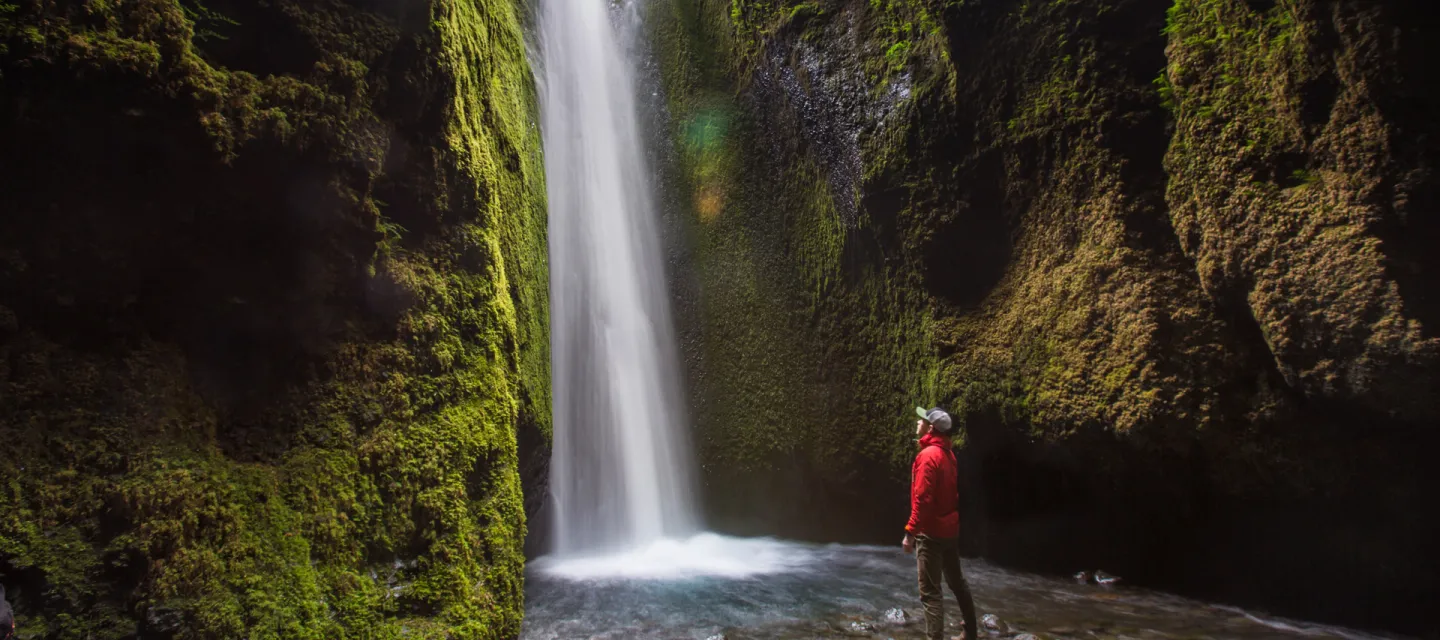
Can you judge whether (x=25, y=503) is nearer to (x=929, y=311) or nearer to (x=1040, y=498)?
(x=929, y=311)

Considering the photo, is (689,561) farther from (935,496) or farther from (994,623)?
(935,496)

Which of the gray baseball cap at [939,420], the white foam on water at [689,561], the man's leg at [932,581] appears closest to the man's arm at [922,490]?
the man's leg at [932,581]

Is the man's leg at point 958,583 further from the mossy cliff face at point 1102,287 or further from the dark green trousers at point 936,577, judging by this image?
the mossy cliff face at point 1102,287

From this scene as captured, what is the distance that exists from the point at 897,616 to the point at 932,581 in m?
1.39

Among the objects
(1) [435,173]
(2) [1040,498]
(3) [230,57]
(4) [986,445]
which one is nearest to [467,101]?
(1) [435,173]

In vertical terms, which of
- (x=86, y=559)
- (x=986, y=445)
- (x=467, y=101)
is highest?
(x=467, y=101)

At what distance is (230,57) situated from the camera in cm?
391

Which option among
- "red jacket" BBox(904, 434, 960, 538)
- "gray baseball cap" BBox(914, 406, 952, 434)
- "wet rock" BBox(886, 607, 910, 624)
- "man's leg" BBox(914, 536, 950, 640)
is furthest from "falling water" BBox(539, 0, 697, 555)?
"gray baseball cap" BBox(914, 406, 952, 434)

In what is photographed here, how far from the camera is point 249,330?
402 centimetres

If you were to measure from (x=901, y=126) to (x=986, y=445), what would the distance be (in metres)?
3.95

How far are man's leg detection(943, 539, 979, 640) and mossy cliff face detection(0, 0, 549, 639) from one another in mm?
3083

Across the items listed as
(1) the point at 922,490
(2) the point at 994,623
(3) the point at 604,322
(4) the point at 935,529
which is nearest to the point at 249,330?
(1) the point at 922,490

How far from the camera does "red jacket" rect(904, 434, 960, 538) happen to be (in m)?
4.79

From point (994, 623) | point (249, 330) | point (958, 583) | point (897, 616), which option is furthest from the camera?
point (897, 616)
